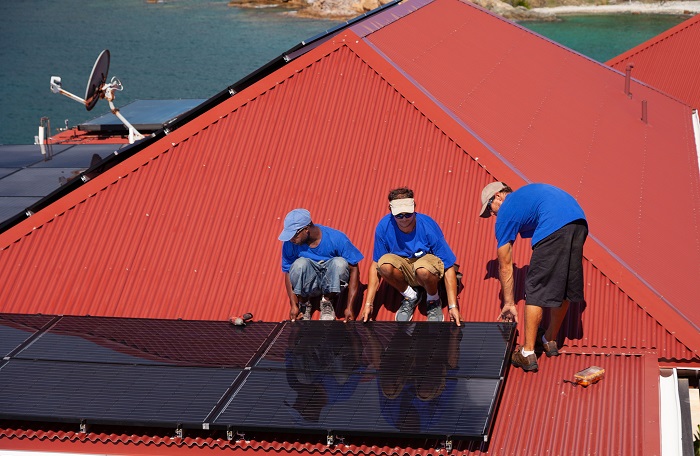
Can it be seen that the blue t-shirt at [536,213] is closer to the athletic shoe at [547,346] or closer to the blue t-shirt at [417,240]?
the blue t-shirt at [417,240]

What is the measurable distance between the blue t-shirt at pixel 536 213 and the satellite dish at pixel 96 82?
1251cm

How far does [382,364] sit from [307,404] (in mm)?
826

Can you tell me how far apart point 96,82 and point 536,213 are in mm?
13221

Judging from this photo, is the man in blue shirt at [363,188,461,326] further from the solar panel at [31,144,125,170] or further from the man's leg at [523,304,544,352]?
the solar panel at [31,144,125,170]

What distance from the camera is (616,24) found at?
70000 mm

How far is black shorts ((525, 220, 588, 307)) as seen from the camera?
8.81 m

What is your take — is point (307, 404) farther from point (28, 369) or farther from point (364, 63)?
point (364, 63)

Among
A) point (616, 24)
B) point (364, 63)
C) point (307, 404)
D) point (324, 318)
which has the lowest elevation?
point (307, 404)

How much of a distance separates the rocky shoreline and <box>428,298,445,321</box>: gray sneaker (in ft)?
201

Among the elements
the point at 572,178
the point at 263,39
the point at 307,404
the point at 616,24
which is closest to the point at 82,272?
the point at 307,404

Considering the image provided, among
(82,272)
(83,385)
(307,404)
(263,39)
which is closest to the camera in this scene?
(307,404)

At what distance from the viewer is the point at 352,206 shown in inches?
447

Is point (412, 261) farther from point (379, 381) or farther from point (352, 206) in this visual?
point (352, 206)

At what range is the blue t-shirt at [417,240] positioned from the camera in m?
9.66
